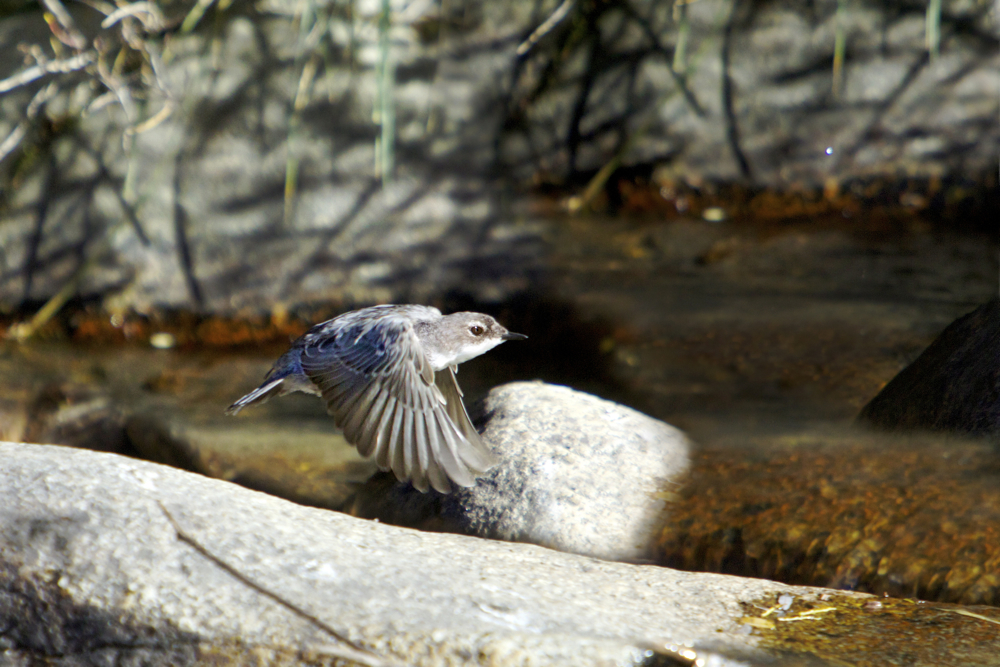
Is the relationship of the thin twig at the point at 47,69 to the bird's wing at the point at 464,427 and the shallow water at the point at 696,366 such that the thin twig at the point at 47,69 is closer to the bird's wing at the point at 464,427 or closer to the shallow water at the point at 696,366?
the shallow water at the point at 696,366

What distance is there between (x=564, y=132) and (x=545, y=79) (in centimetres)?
37

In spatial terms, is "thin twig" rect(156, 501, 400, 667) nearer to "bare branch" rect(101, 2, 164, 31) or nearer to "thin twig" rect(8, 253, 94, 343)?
"thin twig" rect(8, 253, 94, 343)

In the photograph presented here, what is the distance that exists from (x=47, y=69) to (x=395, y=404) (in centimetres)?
368

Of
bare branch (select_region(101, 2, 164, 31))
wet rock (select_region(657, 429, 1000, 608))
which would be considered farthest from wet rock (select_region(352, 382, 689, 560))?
bare branch (select_region(101, 2, 164, 31))

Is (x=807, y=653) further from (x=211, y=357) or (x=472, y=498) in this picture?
(x=211, y=357)

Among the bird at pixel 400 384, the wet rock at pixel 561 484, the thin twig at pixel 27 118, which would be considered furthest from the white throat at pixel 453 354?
the thin twig at pixel 27 118

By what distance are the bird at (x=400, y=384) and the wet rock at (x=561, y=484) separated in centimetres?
19

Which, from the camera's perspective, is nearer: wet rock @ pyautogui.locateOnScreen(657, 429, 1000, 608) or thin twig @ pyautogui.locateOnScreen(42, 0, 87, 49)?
wet rock @ pyautogui.locateOnScreen(657, 429, 1000, 608)

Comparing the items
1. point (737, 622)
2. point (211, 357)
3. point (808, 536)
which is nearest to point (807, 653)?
point (737, 622)

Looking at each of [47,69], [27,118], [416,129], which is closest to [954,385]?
[416,129]

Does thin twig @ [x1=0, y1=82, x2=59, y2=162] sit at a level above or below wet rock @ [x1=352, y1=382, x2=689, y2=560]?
above

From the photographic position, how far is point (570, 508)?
282 cm

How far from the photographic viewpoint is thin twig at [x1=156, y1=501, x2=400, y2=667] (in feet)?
6.19

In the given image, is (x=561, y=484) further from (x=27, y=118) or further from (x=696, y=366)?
(x=27, y=118)
